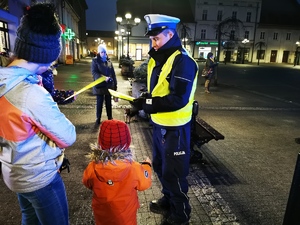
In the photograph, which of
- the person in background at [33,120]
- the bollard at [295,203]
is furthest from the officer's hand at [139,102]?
the bollard at [295,203]

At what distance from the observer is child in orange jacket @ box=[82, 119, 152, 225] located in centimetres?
191

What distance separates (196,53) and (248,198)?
1994 inches

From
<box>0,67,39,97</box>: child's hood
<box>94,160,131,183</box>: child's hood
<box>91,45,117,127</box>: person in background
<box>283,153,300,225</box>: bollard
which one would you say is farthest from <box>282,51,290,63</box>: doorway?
<box>0,67,39,97</box>: child's hood

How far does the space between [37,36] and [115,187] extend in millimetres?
1225

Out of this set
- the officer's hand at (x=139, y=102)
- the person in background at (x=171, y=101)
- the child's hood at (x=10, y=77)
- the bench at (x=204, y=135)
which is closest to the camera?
the child's hood at (x=10, y=77)

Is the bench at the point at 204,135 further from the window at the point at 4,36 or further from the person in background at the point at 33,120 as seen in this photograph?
the window at the point at 4,36

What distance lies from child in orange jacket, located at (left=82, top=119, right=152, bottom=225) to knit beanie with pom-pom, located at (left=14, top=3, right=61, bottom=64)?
688 mm

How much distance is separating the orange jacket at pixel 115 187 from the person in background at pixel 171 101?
2.07 ft

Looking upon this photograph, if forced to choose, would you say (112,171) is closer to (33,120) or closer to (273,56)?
(33,120)

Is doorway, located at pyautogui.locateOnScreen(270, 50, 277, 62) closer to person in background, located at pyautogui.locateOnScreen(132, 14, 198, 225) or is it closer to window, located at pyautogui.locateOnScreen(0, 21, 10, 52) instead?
window, located at pyautogui.locateOnScreen(0, 21, 10, 52)

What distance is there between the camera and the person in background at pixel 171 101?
246cm

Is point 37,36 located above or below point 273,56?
below

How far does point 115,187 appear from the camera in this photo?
1.95 metres

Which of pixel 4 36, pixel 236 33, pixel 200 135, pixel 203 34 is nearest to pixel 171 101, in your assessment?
pixel 200 135
